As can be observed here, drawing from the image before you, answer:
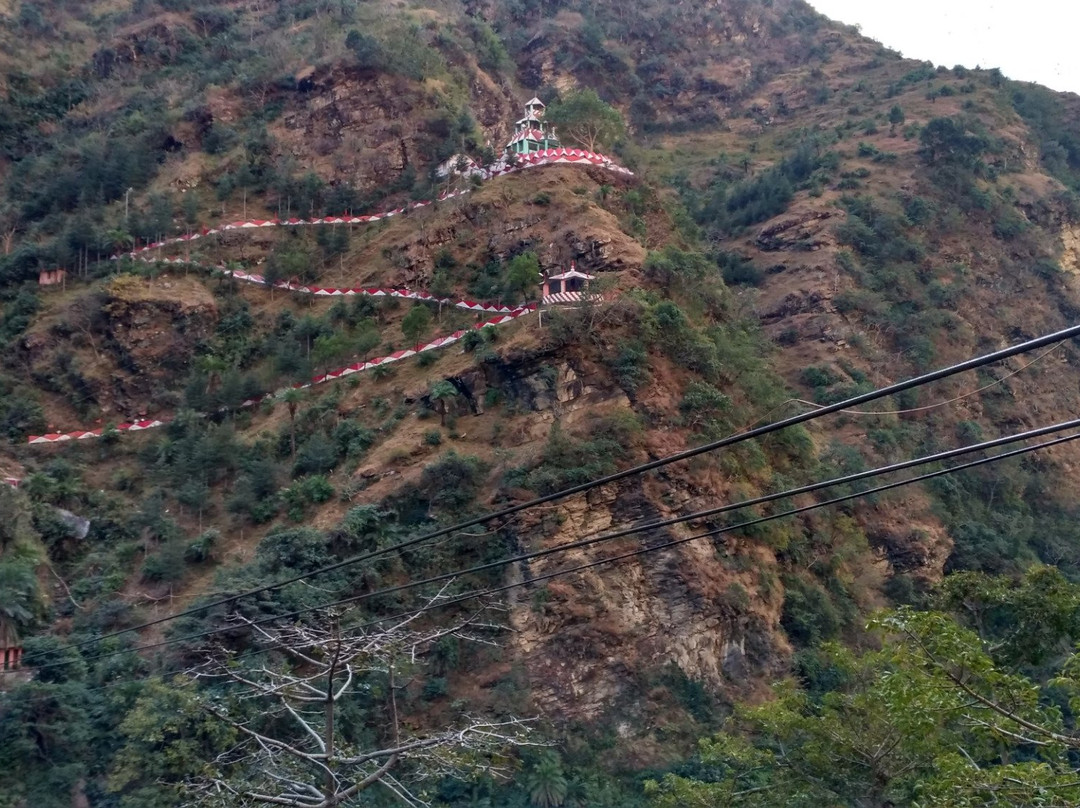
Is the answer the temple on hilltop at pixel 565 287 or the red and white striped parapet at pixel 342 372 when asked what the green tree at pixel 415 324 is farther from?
the temple on hilltop at pixel 565 287

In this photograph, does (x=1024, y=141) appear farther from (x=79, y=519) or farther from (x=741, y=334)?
(x=79, y=519)

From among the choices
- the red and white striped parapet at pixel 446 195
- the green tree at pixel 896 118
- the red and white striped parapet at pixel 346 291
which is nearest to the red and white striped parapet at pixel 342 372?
the red and white striped parapet at pixel 346 291

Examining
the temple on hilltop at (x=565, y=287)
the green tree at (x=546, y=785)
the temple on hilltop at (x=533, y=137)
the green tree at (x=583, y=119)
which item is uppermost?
the green tree at (x=583, y=119)

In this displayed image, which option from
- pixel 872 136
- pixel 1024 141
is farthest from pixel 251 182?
pixel 1024 141

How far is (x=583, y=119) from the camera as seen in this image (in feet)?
117

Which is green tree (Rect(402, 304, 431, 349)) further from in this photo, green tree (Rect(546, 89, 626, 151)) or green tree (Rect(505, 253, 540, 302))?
green tree (Rect(546, 89, 626, 151))

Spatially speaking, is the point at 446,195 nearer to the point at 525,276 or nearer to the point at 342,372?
the point at 342,372

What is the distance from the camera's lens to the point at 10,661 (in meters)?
21.8

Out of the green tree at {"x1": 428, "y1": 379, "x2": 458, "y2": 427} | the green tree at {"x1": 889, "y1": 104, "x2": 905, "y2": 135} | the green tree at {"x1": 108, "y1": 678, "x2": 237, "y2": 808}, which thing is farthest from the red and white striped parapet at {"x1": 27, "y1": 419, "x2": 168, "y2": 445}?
the green tree at {"x1": 889, "y1": 104, "x2": 905, "y2": 135}

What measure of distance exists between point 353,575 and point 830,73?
50.8 m

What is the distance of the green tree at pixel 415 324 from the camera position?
28.7m

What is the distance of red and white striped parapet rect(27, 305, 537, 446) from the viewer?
28.6 meters

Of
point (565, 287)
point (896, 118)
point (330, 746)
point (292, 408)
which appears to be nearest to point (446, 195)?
point (565, 287)

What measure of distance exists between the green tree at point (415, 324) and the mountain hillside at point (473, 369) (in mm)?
149
